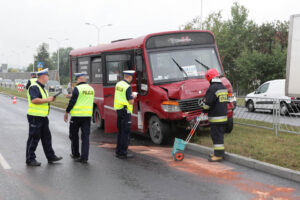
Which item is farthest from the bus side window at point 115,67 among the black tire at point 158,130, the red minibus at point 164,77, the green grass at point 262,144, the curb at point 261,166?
the curb at point 261,166

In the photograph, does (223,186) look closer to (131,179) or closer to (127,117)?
(131,179)

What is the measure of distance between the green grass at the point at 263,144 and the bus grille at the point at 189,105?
865 mm

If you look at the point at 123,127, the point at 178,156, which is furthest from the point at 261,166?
the point at 123,127

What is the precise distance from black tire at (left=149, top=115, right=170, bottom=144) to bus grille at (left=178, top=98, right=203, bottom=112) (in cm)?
69

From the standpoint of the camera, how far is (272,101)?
10312 millimetres

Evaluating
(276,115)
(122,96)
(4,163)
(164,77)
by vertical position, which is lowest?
(4,163)

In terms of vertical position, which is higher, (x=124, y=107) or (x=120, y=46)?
(x=120, y=46)

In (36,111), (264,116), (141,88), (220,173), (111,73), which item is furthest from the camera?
(264,116)

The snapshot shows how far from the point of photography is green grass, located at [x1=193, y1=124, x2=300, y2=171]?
7.16 meters

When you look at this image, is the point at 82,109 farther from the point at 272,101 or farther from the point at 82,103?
the point at 272,101

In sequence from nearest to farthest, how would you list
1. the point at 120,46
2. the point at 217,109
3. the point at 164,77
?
the point at 217,109 < the point at 164,77 < the point at 120,46

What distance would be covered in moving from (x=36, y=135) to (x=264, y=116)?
6772 millimetres

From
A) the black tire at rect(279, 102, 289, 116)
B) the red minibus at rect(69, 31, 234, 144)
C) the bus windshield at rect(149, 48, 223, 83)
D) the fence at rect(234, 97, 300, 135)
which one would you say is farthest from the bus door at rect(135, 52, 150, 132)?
the black tire at rect(279, 102, 289, 116)

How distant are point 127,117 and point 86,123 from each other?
2.99 feet
